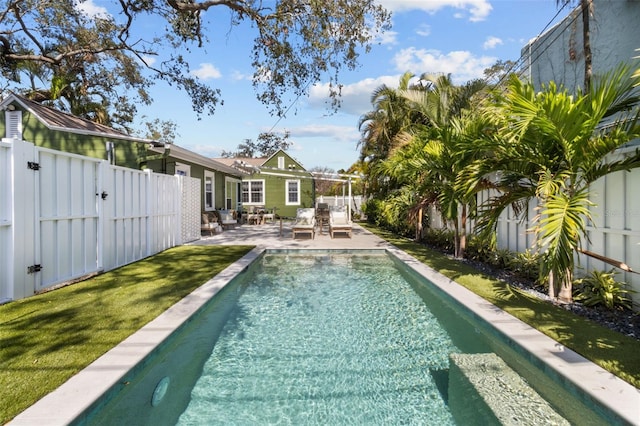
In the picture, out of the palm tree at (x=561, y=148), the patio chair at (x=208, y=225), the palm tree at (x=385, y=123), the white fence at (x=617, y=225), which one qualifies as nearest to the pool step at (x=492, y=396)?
the palm tree at (x=561, y=148)

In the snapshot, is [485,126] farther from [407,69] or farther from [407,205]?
[407,69]

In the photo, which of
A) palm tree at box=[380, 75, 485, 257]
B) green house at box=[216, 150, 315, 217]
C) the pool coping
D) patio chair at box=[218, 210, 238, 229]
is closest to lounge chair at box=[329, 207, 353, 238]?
palm tree at box=[380, 75, 485, 257]

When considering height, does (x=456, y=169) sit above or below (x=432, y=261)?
above

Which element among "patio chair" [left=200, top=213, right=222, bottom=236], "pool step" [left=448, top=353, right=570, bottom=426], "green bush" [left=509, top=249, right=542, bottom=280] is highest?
"patio chair" [left=200, top=213, right=222, bottom=236]

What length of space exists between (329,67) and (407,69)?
22.4 ft

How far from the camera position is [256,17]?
1029 centimetres

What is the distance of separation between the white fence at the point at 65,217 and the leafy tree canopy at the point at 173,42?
517cm

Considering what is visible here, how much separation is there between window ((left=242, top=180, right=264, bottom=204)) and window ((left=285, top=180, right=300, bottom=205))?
173 cm

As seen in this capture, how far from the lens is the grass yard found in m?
2.79

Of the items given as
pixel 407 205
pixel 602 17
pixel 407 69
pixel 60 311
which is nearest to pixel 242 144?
pixel 407 69

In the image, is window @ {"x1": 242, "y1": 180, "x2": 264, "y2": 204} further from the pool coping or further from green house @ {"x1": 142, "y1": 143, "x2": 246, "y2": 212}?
the pool coping

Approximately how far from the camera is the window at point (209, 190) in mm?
16031

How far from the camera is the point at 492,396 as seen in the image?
291 cm

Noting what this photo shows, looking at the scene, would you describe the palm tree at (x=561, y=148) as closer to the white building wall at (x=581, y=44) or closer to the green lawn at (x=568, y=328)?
the green lawn at (x=568, y=328)
